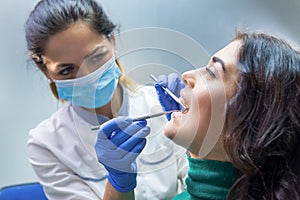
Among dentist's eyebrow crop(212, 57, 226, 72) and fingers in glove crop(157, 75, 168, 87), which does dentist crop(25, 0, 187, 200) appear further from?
dentist's eyebrow crop(212, 57, 226, 72)

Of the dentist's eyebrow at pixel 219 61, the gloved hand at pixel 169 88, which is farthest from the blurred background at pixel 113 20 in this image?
the dentist's eyebrow at pixel 219 61

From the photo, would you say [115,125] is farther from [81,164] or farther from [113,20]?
[113,20]

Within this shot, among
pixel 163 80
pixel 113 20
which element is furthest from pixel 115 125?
pixel 113 20

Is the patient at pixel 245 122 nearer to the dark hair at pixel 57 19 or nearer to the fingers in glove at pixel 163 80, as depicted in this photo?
the fingers in glove at pixel 163 80

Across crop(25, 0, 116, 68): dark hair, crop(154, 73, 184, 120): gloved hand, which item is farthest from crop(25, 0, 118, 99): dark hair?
crop(154, 73, 184, 120): gloved hand

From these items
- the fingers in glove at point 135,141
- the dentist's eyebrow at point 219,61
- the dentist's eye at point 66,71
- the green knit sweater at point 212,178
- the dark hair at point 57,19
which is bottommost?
the green knit sweater at point 212,178

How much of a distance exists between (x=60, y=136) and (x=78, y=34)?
352 millimetres

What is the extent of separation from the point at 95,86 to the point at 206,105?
16.1 inches

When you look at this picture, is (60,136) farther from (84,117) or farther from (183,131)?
(183,131)

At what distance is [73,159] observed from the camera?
1.29 metres

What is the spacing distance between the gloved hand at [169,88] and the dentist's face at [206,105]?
0.10 meters

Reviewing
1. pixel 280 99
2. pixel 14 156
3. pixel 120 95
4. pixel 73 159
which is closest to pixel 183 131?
pixel 280 99

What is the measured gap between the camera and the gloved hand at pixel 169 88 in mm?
1055

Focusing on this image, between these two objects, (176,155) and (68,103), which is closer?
(176,155)
